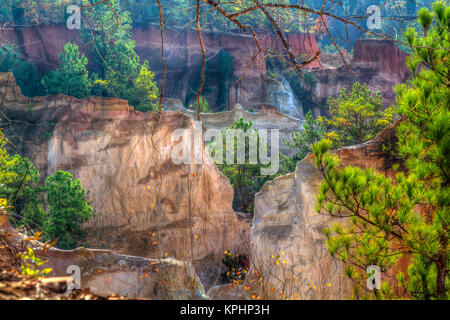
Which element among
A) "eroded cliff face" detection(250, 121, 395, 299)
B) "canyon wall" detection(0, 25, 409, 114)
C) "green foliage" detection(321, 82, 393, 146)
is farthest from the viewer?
"canyon wall" detection(0, 25, 409, 114)

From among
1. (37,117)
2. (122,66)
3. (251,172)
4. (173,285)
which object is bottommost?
(173,285)

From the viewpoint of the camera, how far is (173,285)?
718cm

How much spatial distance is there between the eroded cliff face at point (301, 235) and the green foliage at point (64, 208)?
3990 mm

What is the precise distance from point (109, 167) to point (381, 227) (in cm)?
1064

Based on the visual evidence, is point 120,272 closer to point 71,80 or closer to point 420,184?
point 420,184

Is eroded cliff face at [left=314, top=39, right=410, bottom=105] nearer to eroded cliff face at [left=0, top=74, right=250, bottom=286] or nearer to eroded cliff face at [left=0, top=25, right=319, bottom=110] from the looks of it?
eroded cliff face at [left=0, top=25, right=319, bottom=110]

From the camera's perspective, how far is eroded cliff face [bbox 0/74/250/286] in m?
12.9

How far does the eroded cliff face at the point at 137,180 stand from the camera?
1294 cm

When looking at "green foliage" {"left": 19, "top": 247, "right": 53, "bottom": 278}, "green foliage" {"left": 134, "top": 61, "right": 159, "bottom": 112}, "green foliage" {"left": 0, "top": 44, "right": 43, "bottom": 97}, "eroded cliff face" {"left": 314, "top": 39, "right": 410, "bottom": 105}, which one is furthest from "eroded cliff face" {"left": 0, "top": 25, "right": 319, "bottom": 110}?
"green foliage" {"left": 19, "top": 247, "right": 53, "bottom": 278}

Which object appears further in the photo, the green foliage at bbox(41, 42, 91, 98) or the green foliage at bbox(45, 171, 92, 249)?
the green foliage at bbox(41, 42, 91, 98)

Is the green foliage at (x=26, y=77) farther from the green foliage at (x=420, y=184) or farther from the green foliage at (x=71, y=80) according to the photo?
the green foliage at (x=420, y=184)

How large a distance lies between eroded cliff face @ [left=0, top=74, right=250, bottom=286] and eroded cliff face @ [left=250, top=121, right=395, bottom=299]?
393 cm

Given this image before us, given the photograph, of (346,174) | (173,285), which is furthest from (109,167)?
(346,174)
